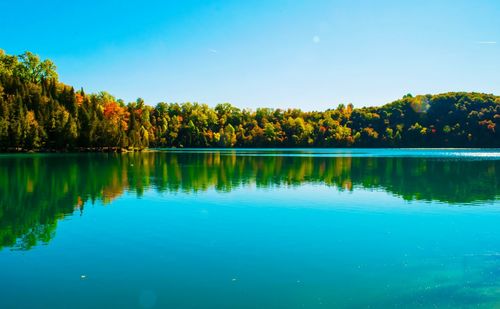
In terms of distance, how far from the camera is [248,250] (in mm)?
13641

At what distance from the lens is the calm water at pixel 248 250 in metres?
9.76

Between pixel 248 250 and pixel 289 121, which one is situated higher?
pixel 289 121

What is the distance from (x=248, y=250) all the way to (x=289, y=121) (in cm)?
16310

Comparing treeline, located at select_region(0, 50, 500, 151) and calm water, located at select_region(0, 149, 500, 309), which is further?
treeline, located at select_region(0, 50, 500, 151)

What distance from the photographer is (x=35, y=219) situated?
61.2ft

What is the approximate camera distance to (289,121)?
175000 mm

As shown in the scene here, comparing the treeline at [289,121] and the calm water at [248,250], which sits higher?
the treeline at [289,121]

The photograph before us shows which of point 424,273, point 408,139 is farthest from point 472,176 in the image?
point 408,139

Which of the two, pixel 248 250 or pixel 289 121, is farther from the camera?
pixel 289 121

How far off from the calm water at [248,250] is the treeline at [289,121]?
8505 cm

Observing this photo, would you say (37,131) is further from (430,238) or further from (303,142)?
(303,142)

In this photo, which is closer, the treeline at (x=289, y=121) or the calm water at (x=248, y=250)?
the calm water at (x=248, y=250)

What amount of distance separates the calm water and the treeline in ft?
279

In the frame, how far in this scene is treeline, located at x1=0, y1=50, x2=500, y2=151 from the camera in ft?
373
